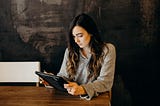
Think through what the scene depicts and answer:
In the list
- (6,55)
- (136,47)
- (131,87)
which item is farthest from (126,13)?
(6,55)

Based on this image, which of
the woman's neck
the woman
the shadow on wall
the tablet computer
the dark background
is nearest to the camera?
the tablet computer

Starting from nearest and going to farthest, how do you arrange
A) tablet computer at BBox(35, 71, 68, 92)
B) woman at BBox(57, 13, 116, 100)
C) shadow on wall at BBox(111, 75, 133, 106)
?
1. tablet computer at BBox(35, 71, 68, 92)
2. woman at BBox(57, 13, 116, 100)
3. shadow on wall at BBox(111, 75, 133, 106)

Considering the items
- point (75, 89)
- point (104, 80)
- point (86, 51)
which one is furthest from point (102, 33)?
point (75, 89)

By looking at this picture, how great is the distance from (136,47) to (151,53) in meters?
0.17

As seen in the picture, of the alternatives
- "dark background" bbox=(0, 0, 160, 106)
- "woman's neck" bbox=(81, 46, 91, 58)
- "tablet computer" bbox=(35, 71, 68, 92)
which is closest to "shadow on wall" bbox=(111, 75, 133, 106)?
"dark background" bbox=(0, 0, 160, 106)

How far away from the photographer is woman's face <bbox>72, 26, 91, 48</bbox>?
213 centimetres

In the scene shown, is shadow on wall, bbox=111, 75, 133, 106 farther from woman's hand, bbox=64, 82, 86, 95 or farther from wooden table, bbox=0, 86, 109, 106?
woman's hand, bbox=64, 82, 86, 95

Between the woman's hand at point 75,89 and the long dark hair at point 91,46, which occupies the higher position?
the long dark hair at point 91,46

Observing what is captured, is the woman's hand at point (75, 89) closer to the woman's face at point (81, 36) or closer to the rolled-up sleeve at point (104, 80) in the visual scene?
the rolled-up sleeve at point (104, 80)

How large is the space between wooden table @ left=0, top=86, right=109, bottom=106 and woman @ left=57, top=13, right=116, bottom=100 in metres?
0.12

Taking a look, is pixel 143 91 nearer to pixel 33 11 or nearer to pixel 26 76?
pixel 26 76

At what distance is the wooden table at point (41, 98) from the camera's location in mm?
1882

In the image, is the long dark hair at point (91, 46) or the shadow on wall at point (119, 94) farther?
the shadow on wall at point (119, 94)

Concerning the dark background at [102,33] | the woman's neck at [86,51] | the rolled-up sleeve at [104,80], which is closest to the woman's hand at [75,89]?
the rolled-up sleeve at [104,80]
